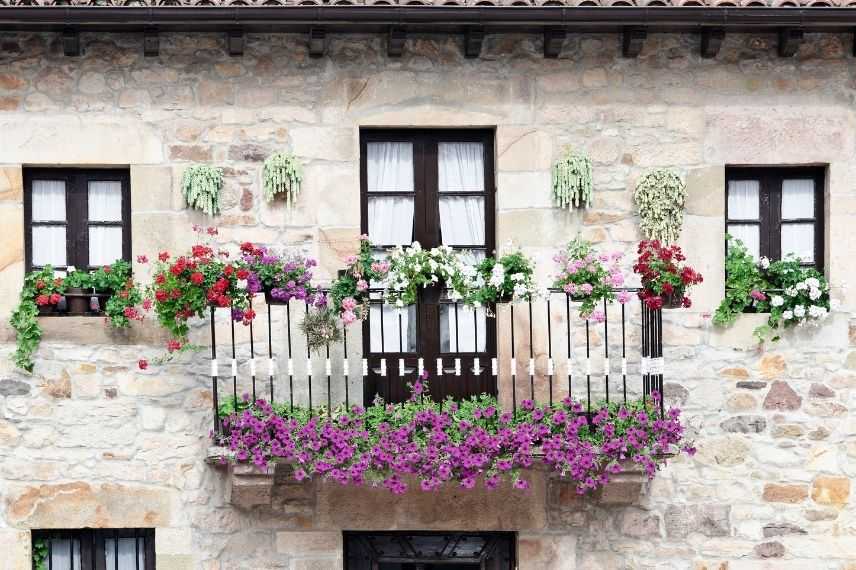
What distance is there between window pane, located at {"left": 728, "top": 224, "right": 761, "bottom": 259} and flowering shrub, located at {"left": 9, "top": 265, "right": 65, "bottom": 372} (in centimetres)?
454

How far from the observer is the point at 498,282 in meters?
7.24

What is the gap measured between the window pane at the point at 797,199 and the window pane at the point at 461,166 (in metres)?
2.08

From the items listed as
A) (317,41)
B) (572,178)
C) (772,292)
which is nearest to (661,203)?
(572,178)

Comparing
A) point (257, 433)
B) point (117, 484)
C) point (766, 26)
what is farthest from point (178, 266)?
point (766, 26)

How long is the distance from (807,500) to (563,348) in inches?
74.3

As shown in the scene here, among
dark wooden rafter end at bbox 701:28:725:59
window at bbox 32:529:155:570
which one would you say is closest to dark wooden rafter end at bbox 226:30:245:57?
dark wooden rafter end at bbox 701:28:725:59

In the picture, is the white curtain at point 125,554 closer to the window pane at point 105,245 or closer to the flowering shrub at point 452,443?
the flowering shrub at point 452,443

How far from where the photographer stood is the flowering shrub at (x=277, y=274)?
7242 mm

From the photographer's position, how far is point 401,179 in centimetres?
804

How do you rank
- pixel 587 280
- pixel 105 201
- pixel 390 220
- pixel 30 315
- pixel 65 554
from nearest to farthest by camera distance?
pixel 587 280, pixel 30 315, pixel 65 554, pixel 105 201, pixel 390 220

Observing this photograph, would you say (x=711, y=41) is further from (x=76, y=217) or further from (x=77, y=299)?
(x=77, y=299)

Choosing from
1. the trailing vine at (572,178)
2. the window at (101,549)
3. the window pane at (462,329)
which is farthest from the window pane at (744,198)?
the window at (101,549)

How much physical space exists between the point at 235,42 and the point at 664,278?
314 cm

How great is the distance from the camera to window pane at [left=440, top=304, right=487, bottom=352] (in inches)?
315
